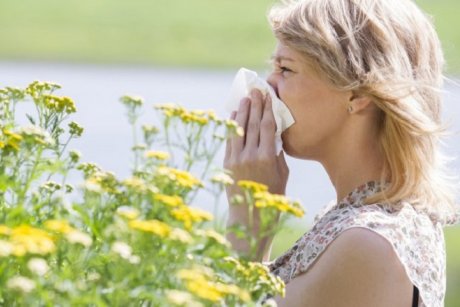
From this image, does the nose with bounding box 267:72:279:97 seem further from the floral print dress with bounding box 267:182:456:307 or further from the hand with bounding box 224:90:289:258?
the floral print dress with bounding box 267:182:456:307

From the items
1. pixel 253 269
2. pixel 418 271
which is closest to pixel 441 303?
pixel 418 271

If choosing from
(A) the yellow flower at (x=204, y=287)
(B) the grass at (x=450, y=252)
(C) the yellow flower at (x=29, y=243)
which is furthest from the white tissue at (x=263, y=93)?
(B) the grass at (x=450, y=252)

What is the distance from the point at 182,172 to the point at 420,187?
86cm

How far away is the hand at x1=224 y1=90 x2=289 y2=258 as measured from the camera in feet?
6.60

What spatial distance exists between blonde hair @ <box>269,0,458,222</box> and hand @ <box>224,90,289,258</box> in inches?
5.4

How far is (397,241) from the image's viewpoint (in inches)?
73.3

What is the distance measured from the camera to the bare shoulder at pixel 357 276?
181 cm

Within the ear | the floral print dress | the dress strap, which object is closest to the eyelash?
the ear

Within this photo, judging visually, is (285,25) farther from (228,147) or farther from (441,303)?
(441,303)

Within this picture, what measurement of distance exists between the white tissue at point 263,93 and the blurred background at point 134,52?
431cm

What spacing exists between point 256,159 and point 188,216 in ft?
2.80

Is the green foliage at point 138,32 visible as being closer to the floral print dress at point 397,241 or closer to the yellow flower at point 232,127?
the floral print dress at point 397,241

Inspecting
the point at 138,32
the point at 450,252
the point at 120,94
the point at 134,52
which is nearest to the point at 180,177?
the point at 450,252

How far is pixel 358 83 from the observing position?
2010mm
